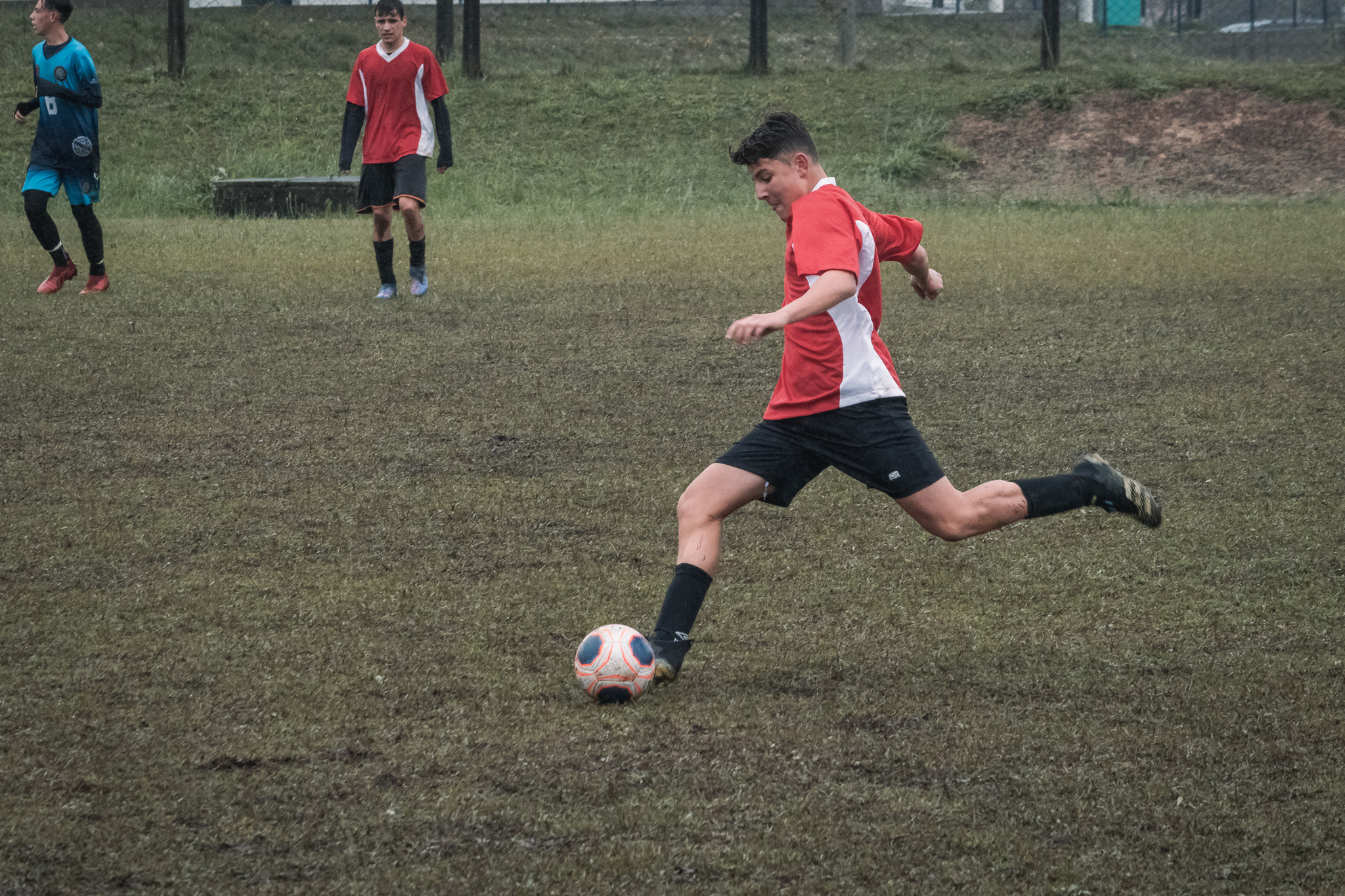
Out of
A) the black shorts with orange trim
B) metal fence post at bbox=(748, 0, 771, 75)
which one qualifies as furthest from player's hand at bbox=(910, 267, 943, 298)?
metal fence post at bbox=(748, 0, 771, 75)

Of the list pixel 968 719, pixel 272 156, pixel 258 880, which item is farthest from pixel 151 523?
pixel 272 156

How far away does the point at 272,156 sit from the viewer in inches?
746

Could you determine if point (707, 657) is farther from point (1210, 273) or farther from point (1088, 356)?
point (1210, 273)

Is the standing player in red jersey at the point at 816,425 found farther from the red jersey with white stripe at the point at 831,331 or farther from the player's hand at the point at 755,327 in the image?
the player's hand at the point at 755,327

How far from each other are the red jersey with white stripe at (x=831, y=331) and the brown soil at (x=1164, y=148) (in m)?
14.7

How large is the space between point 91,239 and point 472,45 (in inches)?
504

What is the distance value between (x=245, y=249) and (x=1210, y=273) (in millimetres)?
8345

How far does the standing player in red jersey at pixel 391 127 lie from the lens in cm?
1026

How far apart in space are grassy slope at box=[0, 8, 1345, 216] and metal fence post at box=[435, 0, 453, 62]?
0.97 metres

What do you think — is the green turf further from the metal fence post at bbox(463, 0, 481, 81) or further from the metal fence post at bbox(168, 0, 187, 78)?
the metal fence post at bbox(168, 0, 187, 78)

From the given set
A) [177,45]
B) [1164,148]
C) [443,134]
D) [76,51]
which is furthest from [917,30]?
[76,51]

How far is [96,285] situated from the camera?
34.0 feet

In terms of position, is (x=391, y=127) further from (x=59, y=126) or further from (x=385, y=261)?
(x=59, y=126)

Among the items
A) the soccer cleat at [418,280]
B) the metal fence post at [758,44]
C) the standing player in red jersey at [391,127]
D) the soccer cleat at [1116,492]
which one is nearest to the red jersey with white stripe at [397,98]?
the standing player in red jersey at [391,127]
